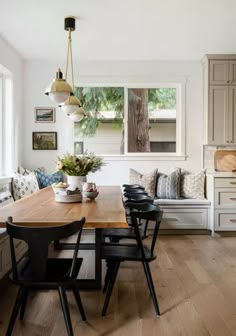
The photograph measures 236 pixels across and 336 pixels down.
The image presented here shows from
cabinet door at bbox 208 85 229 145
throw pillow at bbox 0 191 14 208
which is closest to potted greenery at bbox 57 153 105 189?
throw pillow at bbox 0 191 14 208

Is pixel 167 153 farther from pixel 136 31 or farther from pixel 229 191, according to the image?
pixel 136 31

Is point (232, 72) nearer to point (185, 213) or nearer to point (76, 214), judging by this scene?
point (185, 213)

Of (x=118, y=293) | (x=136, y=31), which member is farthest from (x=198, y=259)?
(x=136, y=31)

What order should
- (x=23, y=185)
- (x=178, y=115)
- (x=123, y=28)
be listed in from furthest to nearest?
(x=178, y=115) < (x=23, y=185) < (x=123, y=28)

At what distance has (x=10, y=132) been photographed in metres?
5.43

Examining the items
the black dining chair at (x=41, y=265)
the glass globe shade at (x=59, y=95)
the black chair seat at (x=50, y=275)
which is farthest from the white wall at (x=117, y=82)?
the black dining chair at (x=41, y=265)

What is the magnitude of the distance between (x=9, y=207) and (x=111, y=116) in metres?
3.42

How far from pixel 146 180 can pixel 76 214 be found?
3099mm

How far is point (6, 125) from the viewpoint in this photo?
5426 millimetres

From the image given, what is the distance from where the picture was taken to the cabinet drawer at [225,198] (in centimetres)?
531

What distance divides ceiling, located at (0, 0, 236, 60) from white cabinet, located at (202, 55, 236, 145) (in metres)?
0.26

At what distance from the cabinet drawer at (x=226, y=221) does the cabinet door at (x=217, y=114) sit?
3.58 feet

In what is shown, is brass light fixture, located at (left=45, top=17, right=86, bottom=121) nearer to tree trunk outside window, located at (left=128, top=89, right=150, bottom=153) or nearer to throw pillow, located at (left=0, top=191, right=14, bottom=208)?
tree trunk outside window, located at (left=128, top=89, right=150, bottom=153)

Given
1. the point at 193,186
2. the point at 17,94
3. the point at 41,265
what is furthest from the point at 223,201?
the point at 41,265
